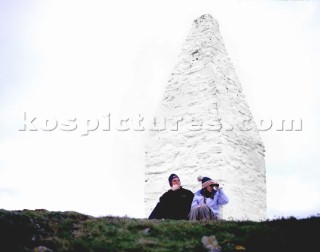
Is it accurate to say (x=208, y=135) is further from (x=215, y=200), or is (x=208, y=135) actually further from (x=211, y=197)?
(x=215, y=200)

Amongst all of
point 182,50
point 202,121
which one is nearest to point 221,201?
point 202,121

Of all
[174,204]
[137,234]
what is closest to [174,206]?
[174,204]

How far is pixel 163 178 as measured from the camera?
13305 millimetres

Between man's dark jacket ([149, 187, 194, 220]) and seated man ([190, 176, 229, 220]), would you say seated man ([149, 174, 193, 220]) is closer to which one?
man's dark jacket ([149, 187, 194, 220])

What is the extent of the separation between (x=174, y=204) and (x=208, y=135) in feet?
10.3

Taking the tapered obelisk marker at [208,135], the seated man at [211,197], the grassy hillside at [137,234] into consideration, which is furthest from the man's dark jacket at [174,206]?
the grassy hillside at [137,234]

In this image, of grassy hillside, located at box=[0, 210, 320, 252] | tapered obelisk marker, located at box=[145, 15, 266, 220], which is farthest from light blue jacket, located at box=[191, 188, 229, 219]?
grassy hillside, located at box=[0, 210, 320, 252]

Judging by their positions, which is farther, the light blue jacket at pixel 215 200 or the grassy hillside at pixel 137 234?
the light blue jacket at pixel 215 200

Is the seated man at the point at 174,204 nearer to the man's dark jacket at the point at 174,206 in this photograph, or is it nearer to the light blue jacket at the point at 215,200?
the man's dark jacket at the point at 174,206

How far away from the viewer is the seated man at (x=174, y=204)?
1036cm

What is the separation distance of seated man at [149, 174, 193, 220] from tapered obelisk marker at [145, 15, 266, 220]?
1.92 meters

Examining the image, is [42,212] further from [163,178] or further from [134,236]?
[163,178]

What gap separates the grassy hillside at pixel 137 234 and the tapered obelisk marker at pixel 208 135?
490 cm

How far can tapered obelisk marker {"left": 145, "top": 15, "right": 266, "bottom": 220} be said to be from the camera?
12.5m
